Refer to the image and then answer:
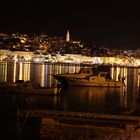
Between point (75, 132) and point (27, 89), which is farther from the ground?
point (27, 89)

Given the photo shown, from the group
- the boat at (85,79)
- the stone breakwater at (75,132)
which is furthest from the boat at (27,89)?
the stone breakwater at (75,132)

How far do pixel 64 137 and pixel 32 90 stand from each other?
1496 centimetres

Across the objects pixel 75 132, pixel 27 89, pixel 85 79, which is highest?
pixel 85 79

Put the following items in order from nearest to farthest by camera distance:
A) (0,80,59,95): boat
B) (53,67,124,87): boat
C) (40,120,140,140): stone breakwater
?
(40,120,140,140): stone breakwater → (0,80,59,95): boat → (53,67,124,87): boat

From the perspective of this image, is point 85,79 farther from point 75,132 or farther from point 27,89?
point 75,132

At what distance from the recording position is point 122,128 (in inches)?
439

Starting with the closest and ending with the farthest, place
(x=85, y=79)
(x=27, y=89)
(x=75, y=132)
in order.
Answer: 1. (x=75, y=132)
2. (x=27, y=89)
3. (x=85, y=79)

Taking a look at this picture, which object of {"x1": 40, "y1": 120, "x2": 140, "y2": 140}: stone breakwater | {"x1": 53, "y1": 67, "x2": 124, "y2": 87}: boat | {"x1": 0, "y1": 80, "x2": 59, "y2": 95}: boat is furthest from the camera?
{"x1": 53, "y1": 67, "x2": 124, "y2": 87}: boat

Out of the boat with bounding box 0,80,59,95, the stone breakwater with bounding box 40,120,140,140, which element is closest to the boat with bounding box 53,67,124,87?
the boat with bounding box 0,80,59,95

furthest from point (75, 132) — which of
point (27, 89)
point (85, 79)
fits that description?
point (85, 79)

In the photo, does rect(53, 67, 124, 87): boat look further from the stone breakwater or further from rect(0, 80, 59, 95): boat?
the stone breakwater

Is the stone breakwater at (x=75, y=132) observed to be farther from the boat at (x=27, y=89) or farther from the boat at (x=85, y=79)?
the boat at (x=85, y=79)

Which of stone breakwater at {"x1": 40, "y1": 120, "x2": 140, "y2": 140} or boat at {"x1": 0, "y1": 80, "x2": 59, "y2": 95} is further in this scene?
boat at {"x1": 0, "y1": 80, "x2": 59, "y2": 95}

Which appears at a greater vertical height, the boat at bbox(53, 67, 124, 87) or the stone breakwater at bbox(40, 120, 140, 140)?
the boat at bbox(53, 67, 124, 87)
